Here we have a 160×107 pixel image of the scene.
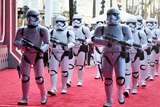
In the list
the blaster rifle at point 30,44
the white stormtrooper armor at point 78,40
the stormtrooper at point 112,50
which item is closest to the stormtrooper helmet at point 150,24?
the white stormtrooper armor at point 78,40

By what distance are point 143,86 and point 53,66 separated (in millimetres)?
2466

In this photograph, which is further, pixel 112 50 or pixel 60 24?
pixel 60 24

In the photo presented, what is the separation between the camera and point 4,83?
9156 millimetres

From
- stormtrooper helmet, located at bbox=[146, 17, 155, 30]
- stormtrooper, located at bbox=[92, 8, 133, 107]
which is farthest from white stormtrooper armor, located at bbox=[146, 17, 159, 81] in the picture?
stormtrooper, located at bbox=[92, 8, 133, 107]

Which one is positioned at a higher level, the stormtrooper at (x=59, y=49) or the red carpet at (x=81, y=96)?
the stormtrooper at (x=59, y=49)

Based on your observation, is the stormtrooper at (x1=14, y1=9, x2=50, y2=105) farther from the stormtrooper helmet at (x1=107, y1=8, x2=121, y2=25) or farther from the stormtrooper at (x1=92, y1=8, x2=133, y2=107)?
the stormtrooper helmet at (x1=107, y1=8, x2=121, y2=25)

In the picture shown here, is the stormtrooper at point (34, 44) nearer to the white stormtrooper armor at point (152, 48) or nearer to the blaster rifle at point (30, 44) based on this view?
the blaster rifle at point (30, 44)

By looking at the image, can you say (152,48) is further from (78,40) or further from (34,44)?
(34,44)

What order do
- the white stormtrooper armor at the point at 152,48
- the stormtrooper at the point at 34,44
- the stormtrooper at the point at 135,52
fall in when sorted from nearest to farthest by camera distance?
the stormtrooper at the point at 34,44, the stormtrooper at the point at 135,52, the white stormtrooper armor at the point at 152,48

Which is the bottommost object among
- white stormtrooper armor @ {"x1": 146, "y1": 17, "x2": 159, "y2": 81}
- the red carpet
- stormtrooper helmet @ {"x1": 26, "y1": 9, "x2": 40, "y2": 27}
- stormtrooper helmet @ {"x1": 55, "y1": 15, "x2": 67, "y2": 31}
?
the red carpet

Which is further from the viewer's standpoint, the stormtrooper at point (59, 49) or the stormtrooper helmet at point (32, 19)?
the stormtrooper at point (59, 49)

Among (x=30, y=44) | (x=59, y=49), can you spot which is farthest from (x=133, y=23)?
(x=30, y=44)

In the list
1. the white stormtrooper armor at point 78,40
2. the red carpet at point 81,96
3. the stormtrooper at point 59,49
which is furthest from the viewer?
the white stormtrooper armor at point 78,40

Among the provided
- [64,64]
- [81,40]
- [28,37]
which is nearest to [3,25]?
[81,40]
